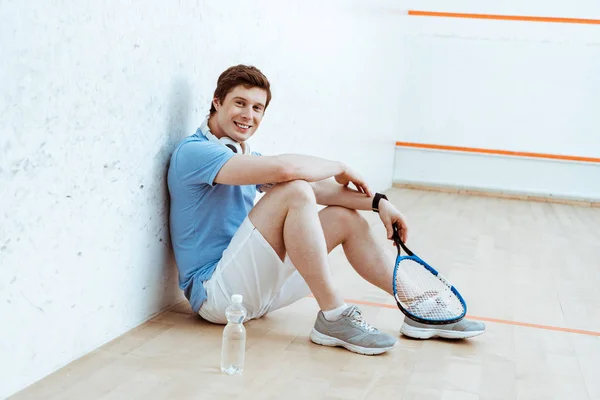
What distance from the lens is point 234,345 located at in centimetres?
192

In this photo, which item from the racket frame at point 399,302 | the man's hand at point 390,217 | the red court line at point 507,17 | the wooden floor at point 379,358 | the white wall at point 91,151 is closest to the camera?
the white wall at point 91,151

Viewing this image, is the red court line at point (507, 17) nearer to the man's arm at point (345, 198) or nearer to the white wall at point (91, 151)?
the white wall at point (91, 151)

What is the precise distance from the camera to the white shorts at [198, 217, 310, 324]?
210cm

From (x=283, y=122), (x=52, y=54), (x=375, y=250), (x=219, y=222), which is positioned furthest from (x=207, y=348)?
(x=283, y=122)

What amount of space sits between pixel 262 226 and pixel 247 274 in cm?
14

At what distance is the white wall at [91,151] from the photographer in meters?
1.57

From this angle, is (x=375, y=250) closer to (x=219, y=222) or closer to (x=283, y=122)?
(x=219, y=222)

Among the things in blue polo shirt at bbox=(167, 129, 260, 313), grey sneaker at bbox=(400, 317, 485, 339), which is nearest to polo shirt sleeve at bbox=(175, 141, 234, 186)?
blue polo shirt at bbox=(167, 129, 260, 313)

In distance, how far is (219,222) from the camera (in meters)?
→ 2.24

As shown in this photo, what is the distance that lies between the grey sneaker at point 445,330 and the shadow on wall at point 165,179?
2.26 feet

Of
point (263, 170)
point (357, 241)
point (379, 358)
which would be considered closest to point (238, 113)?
point (263, 170)

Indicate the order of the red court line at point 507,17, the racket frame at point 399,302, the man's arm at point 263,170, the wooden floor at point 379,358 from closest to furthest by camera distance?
the wooden floor at point 379,358 → the man's arm at point 263,170 → the racket frame at point 399,302 → the red court line at point 507,17

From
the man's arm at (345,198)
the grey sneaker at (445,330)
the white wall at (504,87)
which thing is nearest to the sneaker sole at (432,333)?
the grey sneaker at (445,330)

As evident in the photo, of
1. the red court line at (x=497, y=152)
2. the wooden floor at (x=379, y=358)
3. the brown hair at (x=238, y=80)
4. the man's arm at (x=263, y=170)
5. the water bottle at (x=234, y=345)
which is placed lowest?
the red court line at (x=497, y=152)
